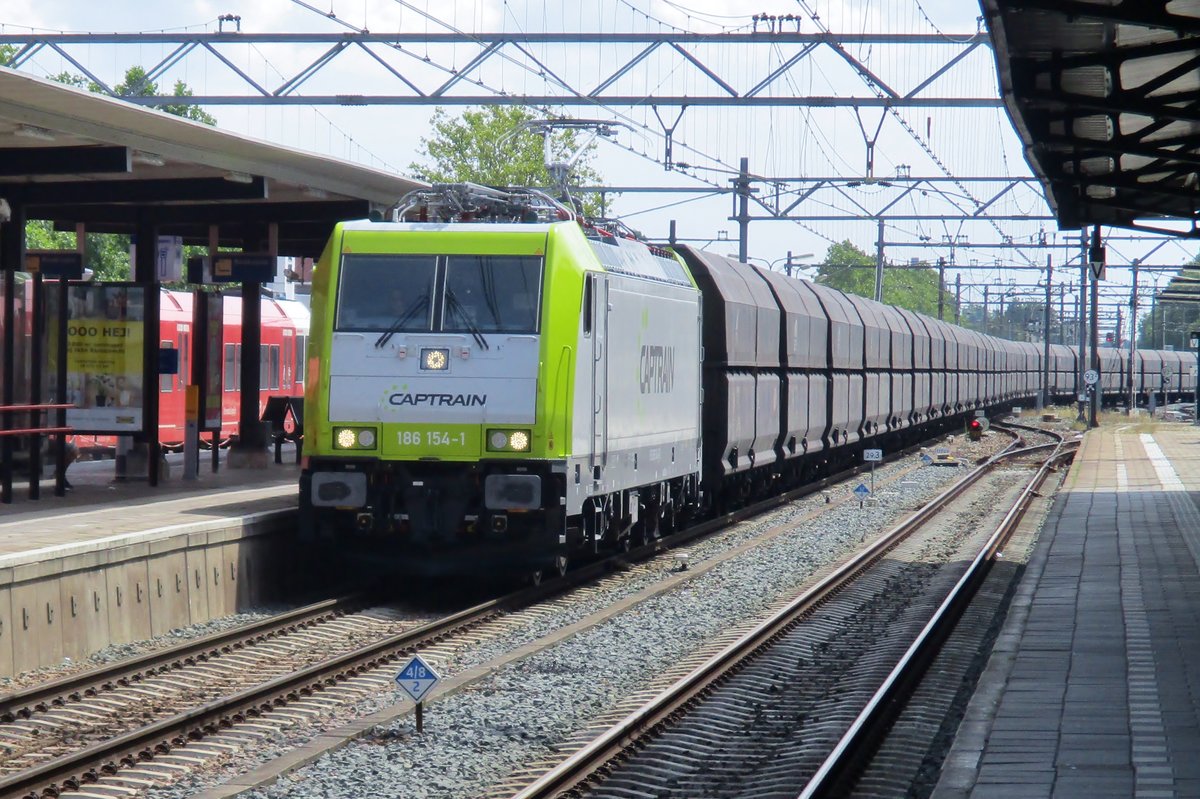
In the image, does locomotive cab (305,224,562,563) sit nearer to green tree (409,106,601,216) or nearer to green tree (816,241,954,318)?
green tree (409,106,601,216)

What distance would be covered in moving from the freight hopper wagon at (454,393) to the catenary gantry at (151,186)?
2.06 metres

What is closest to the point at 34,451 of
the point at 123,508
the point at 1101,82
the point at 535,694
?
the point at 123,508

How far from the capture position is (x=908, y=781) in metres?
8.05

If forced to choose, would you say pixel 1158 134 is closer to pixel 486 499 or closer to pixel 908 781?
pixel 486 499

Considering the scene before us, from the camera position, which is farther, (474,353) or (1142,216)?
(1142,216)

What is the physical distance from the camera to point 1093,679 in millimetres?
9852

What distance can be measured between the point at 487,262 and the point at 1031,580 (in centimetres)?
596

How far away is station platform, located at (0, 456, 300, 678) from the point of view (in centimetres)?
1070

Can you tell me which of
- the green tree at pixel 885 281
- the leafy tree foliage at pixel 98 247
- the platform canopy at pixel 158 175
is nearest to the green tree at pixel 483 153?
the leafy tree foliage at pixel 98 247

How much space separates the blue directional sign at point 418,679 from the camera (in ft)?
28.4

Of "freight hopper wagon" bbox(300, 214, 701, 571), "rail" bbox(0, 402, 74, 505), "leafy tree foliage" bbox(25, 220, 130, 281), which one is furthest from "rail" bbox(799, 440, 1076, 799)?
"leafy tree foliage" bbox(25, 220, 130, 281)

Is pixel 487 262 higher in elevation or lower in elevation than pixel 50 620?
higher

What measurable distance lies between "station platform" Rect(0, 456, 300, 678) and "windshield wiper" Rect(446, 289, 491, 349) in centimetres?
254

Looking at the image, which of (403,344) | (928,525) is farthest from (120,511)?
(928,525)
